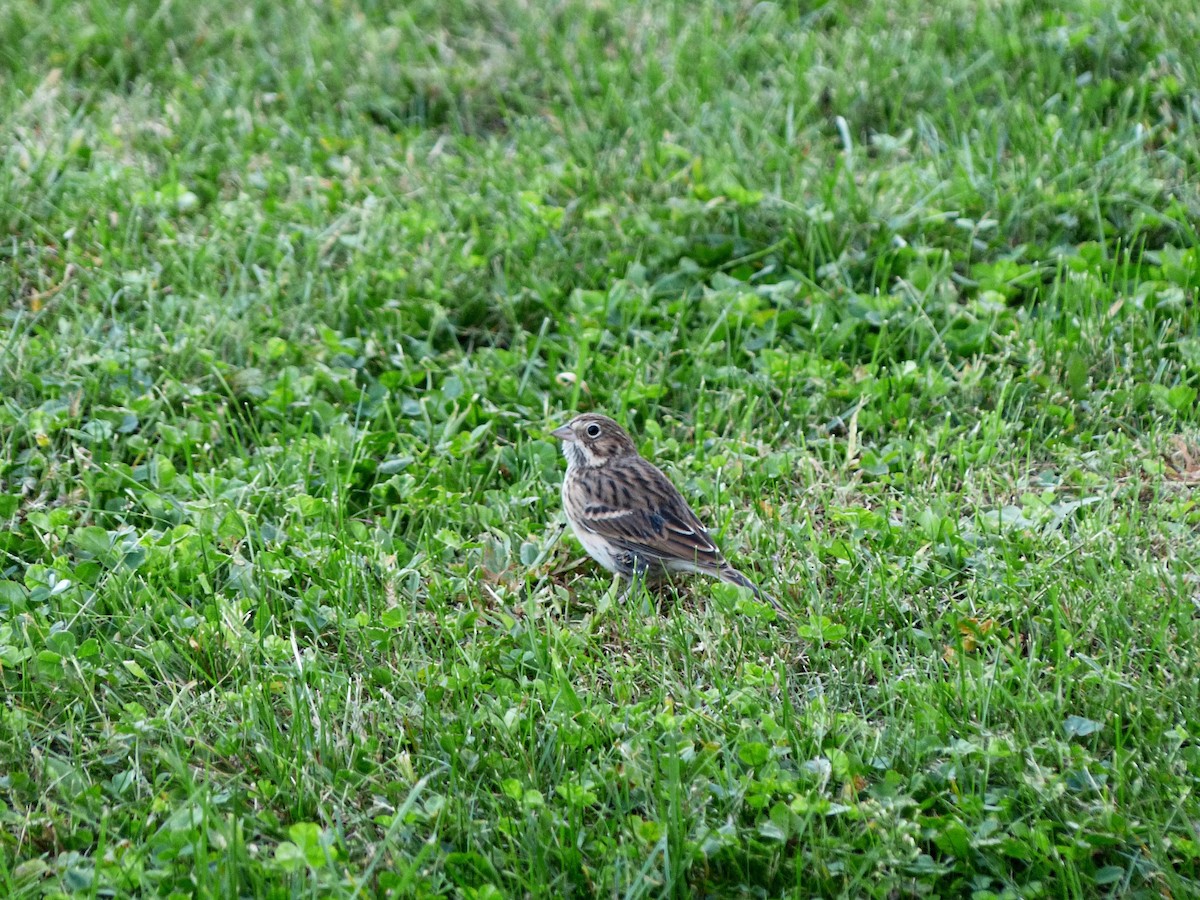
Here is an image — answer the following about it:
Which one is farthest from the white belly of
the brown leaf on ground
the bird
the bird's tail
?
the brown leaf on ground

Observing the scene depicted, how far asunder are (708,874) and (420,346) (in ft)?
10.5

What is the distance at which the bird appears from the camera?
494 centimetres

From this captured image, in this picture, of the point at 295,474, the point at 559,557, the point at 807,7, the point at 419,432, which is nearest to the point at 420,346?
the point at 419,432

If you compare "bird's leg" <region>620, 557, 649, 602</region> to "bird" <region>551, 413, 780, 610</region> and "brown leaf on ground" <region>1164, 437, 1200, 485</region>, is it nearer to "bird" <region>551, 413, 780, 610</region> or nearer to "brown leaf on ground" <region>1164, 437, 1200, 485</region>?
"bird" <region>551, 413, 780, 610</region>

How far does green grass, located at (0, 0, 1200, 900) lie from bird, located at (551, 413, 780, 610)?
0.14 m

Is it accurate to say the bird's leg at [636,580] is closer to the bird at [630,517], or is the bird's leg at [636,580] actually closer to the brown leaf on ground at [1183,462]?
the bird at [630,517]

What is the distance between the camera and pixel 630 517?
16.5ft

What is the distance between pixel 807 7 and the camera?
28.1ft

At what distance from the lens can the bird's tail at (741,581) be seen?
4.77 meters

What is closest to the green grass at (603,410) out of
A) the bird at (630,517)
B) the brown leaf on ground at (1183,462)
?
the brown leaf on ground at (1183,462)

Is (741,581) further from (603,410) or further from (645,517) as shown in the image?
(603,410)

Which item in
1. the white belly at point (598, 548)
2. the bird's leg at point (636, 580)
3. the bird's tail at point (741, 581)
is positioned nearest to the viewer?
the bird's tail at point (741, 581)

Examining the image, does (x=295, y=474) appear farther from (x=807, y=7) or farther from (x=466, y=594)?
(x=807, y=7)

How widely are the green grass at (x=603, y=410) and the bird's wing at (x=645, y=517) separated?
19 cm
